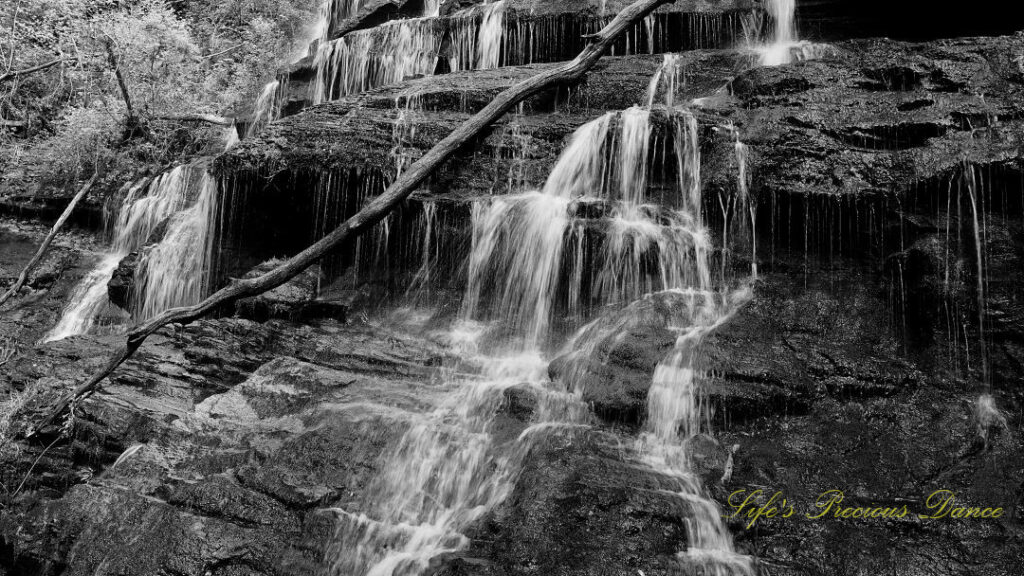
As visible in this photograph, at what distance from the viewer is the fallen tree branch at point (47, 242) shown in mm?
11352

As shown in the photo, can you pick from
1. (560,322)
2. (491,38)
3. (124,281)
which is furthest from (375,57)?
(560,322)

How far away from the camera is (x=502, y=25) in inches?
515

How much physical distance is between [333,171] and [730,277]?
224 inches

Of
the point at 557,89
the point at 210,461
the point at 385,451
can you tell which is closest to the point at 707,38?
the point at 557,89

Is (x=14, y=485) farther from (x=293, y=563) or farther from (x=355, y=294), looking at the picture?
(x=355, y=294)

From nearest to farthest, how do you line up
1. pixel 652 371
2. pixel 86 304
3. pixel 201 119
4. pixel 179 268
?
1. pixel 652 371
2. pixel 179 268
3. pixel 86 304
4. pixel 201 119

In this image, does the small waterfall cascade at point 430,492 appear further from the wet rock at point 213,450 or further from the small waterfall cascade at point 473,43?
the small waterfall cascade at point 473,43

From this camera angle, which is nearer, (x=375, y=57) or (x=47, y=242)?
(x=47, y=242)

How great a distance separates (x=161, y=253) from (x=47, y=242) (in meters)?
3.68

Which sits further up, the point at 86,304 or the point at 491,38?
the point at 491,38

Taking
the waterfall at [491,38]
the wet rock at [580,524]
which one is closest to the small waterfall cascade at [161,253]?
the waterfall at [491,38]

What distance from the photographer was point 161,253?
33.4ft

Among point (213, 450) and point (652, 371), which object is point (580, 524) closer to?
point (652, 371)

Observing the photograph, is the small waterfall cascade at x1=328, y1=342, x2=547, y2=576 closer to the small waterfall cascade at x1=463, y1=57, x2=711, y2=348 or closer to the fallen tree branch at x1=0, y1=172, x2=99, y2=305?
the small waterfall cascade at x1=463, y1=57, x2=711, y2=348
